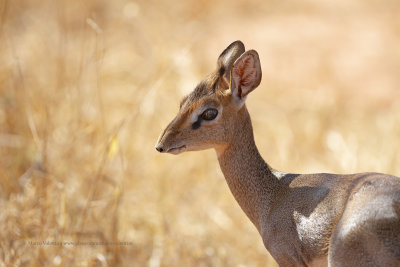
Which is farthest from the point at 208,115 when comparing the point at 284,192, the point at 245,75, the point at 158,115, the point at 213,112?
the point at 158,115

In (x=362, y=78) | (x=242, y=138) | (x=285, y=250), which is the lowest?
(x=362, y=78)

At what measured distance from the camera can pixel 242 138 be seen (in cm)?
283

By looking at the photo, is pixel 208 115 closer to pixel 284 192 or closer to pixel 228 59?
pixel 228 59

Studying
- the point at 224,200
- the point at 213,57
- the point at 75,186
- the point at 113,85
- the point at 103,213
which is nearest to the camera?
the point at 103,213

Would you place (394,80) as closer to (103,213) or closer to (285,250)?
(103,213)

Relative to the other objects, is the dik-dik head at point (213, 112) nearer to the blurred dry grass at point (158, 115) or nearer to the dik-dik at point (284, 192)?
the dik-dik at point (284, 192)

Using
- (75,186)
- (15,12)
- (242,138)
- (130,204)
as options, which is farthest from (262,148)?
(15,12)

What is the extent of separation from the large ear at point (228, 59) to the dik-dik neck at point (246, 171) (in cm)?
16

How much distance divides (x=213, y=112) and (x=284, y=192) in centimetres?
41

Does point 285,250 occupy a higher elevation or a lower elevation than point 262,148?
higher

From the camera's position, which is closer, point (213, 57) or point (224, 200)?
point (224, 200)

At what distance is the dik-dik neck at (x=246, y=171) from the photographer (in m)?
2.81

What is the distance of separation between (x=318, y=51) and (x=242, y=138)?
469cm

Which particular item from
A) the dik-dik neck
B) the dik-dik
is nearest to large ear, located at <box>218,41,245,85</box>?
the dik-dik
